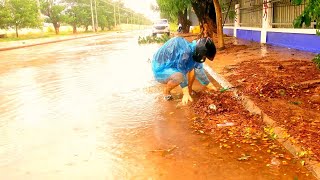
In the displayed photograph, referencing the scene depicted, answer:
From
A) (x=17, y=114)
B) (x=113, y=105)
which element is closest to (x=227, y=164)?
(x=113, y=105)

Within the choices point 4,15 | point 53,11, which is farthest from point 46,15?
point 4,15

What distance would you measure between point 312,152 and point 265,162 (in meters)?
0.46

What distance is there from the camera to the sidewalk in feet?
11.5

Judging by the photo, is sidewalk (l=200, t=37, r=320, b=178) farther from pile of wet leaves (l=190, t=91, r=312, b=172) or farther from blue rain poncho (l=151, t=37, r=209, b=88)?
blue rain poncho (l=151, t=37, r=209, b=88)

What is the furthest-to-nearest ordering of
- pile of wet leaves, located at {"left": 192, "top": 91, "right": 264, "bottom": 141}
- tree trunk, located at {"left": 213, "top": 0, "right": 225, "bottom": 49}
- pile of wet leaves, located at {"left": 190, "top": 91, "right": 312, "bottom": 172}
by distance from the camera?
tree trunk, located at {"left": 213, "top": 0, "right": 225, "bottom": 49}
pile of wet leaves, located at {"left": 192, "top": 91, "right": 264, "bottom": 141}
pile of wet leaves, located at {"left": 190, "top": 91, "right": 312, "bottom": 172}

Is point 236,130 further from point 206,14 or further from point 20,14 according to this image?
point 20,14

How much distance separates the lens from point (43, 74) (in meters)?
9.90

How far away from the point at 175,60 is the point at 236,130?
6.07 ft

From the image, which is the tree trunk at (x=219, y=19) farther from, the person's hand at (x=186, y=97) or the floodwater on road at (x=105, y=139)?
the person's hand at (x=186, y=97)

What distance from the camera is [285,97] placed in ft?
16.9

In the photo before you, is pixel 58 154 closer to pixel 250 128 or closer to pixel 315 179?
pixel 250 128

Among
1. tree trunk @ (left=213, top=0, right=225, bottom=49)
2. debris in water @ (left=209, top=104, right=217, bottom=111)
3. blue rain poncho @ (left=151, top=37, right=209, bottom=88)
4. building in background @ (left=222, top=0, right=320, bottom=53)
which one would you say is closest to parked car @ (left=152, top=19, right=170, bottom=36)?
building in background @ (left=222, top=0, right=320, bottom=53)

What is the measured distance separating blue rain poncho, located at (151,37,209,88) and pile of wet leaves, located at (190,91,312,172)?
2.06 feet

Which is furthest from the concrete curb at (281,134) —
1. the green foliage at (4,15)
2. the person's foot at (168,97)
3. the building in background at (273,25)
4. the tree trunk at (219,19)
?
the green foliage at (4,15)
